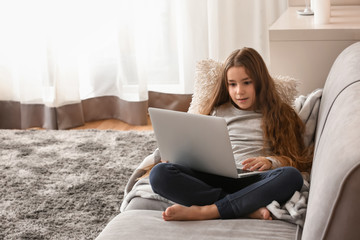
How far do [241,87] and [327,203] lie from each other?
0.99 m

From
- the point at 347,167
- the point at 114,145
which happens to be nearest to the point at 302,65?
the point at 114,145

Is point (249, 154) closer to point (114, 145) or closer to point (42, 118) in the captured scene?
point (114, 145)

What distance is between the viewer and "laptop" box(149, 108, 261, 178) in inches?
74.1

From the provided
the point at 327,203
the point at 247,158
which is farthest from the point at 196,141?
the point at 327,203

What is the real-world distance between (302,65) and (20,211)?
53.4 inches

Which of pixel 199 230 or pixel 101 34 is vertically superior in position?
pixel 101 34

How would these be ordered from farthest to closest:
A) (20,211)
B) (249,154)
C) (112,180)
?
(112,180) < (20,211) < (249,154)

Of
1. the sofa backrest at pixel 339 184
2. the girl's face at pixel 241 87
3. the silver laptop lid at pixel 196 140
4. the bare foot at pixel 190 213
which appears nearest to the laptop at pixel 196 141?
the silver laptop lid at pixel 196 140

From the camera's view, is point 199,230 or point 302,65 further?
point 302,65

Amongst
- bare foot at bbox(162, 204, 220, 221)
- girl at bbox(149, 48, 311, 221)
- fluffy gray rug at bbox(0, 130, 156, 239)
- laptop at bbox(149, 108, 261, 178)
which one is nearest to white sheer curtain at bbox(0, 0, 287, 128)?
fluffy gray rug at bbox(0, 130, 156, 239)

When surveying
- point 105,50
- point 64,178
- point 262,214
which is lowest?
point 64,178

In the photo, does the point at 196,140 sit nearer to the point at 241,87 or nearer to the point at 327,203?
the point at 241,87

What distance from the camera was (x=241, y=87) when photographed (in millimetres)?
2230

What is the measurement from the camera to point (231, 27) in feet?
11.5
